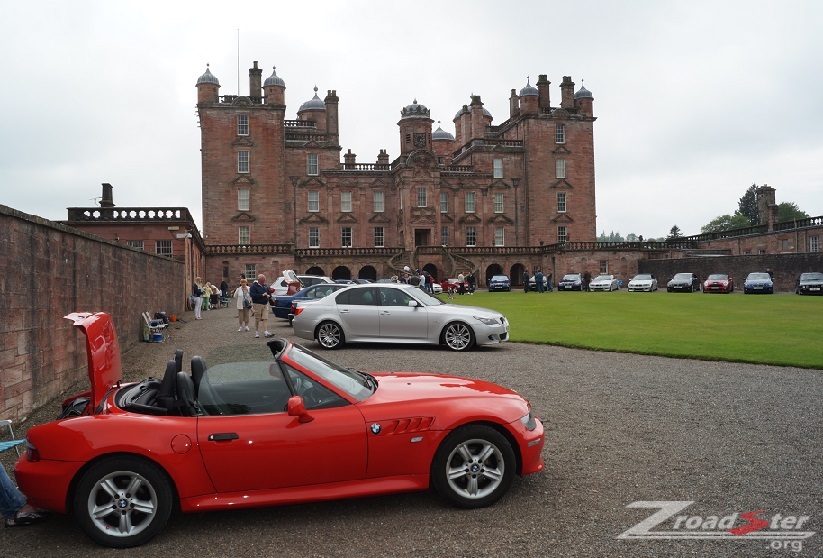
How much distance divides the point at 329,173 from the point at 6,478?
2347 inches

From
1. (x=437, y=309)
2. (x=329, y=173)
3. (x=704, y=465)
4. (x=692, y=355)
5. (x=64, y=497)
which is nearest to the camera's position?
(x=64, y=497)

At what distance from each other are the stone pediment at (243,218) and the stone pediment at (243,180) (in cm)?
267

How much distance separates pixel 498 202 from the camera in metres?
66.7

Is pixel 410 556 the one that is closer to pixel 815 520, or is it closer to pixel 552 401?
pixel 815 520

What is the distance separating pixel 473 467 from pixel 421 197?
57.9 m

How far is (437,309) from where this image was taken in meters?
14.4

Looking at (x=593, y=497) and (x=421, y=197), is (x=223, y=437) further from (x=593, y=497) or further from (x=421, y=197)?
(x=421, y=197)

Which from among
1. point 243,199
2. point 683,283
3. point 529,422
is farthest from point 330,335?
point 243,199

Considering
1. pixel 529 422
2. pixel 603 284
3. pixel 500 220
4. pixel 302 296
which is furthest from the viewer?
pixel 500 220

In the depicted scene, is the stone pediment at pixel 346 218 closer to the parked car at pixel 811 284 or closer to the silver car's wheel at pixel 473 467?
the parked car at pixel 811 284

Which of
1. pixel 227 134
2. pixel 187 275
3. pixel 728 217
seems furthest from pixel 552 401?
pixel 728 217

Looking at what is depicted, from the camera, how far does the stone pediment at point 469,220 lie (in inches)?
2587

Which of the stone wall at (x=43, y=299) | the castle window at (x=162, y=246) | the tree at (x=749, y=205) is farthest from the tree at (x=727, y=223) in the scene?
the stone wall at (x=43, y=299)

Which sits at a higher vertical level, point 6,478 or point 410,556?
point 6,478
